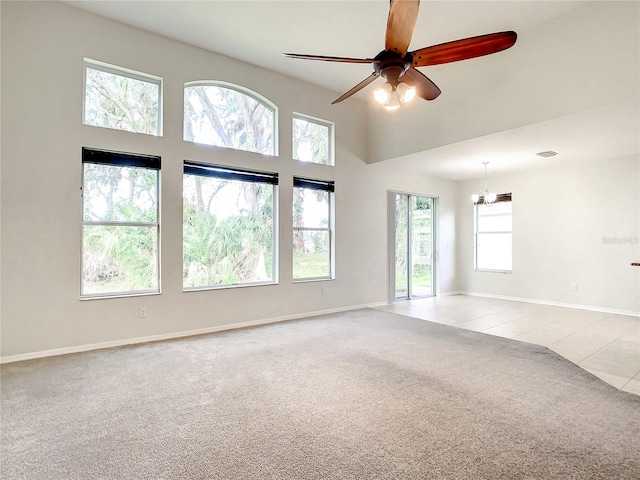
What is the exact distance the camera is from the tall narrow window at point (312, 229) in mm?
5598

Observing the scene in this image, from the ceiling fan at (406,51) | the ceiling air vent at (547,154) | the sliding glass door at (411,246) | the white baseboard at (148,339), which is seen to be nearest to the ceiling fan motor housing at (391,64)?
the ceiling fan at (406,51)

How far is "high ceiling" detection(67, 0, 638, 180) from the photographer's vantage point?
372cm

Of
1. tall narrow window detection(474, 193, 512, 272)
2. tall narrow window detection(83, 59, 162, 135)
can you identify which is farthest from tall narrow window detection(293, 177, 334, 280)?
tall narrow window detection(474, 193, 512, 272)

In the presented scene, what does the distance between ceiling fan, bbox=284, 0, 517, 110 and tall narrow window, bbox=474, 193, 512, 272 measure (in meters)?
5.43

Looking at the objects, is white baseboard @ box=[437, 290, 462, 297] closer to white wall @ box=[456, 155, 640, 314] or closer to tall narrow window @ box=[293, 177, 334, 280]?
white wall @ box=[456, 155, 640, 314]

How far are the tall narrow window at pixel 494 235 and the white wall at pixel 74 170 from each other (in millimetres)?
4640

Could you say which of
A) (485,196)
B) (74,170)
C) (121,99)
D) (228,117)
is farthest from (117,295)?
(485,196)

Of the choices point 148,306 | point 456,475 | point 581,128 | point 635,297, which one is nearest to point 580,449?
point 456,475

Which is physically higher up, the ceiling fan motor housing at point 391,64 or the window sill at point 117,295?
the ceiling fan motor housing at point 391,64

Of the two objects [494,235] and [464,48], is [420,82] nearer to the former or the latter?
[464,48]

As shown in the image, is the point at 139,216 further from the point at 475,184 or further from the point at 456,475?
the point at 475,184

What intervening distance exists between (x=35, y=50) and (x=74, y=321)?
291 cm

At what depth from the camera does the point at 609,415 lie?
7.80 ft

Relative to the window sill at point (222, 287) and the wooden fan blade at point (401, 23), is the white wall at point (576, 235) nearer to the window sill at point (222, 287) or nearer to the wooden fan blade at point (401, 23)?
the wooden fan blade at point (401, 23)
